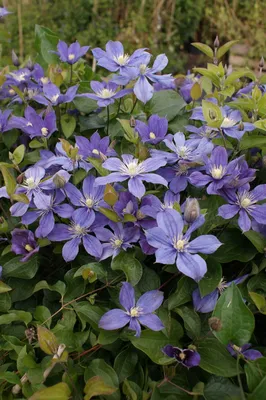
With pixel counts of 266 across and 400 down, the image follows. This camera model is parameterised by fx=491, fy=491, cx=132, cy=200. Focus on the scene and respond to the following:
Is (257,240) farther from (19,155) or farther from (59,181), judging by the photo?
(19,155)

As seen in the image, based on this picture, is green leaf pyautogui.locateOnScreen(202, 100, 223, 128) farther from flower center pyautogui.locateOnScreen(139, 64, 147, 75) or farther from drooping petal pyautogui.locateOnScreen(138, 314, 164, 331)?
drooping petal pyautogui.locateOnScreen(138, 314, 164, 331)

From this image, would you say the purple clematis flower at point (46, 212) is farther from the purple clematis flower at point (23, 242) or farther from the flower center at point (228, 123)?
the flower center at point (228, 123)

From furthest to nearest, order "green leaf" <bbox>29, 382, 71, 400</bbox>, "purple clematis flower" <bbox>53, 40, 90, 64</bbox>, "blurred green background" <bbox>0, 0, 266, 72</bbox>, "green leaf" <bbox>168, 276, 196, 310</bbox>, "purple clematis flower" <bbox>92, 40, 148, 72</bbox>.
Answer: "blurred green background" <bbox>0, 0, 266, 72</bbox>
"purple clematis flower" <bbox>53, 40, 90, 64</bbox>
"purple clematis flower" <bbox>92, 40, 148, 72</bbox>
"green leaf" <bbox>168, 276, 196, 310</bbox>
"green leaf" <bbox>29, 382, 71, 400</bbox>

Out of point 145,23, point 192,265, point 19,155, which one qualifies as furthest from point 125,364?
point 145,23

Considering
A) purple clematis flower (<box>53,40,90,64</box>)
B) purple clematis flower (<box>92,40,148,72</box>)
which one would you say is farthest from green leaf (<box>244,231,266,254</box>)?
purple clematis flower (<box>53,40,90,64</box>)

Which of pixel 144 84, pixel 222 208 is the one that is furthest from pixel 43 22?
pixel 222 208

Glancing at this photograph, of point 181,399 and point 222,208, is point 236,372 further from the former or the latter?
point 222,208
